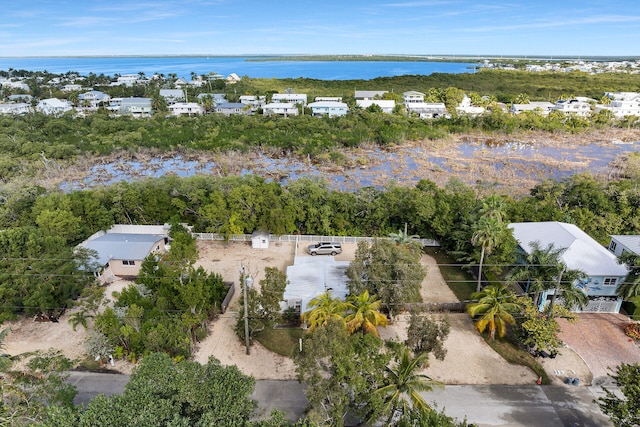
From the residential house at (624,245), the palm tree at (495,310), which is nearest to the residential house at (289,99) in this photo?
the residential house at (624,245)

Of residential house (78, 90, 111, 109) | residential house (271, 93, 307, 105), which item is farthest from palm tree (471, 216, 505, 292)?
residential house (78, 90, 111, 109)

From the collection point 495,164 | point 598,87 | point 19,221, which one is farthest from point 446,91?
point 19,221

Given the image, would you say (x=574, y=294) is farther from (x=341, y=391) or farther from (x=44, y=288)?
(x=44, y=288)

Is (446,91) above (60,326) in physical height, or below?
above

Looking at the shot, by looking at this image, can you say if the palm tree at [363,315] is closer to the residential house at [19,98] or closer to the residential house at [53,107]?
the residential house at [53,107]

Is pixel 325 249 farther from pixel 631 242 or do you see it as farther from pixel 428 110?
pixel 428 110

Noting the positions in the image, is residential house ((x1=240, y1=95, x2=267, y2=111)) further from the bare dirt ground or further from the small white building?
the bare dirt ground

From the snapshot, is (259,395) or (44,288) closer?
(259,395)
